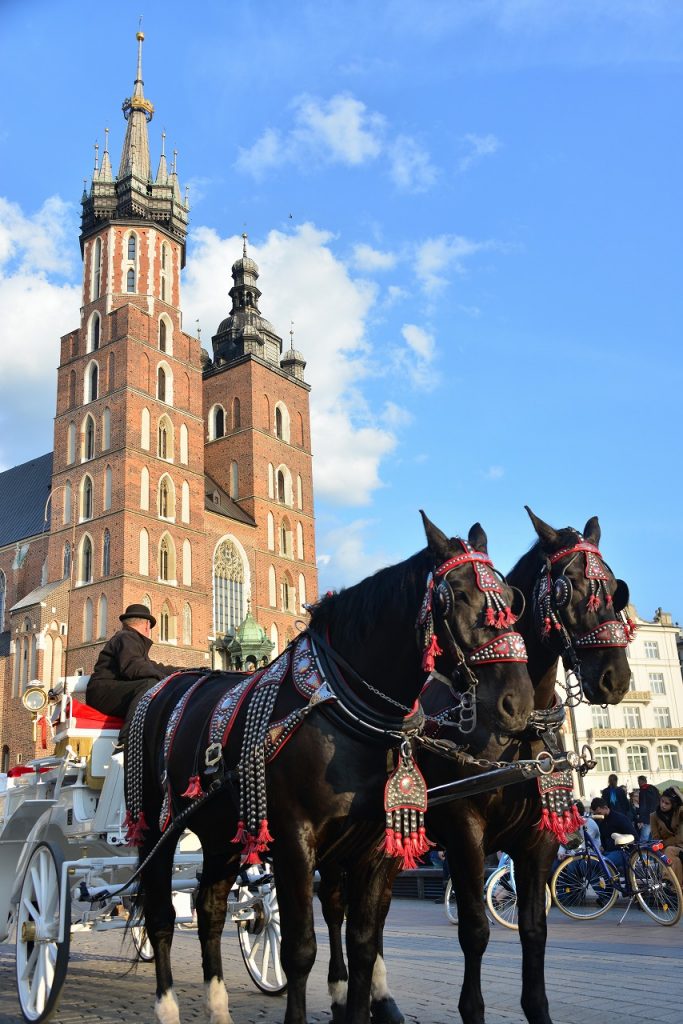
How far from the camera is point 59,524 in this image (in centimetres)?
3794

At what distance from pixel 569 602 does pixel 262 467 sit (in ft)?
131

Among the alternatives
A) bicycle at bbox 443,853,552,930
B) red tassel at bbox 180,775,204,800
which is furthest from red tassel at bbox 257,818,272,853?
bicycle at bbox 443,853,552,930

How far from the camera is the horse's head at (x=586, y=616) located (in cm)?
454

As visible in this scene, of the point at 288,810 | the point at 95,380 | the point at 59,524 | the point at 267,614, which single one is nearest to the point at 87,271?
the point at 95,380

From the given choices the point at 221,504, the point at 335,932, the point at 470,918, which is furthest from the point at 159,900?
the point at 221,504

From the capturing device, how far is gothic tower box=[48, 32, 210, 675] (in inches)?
1405

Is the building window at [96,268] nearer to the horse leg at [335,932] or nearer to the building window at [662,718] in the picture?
the building window at [662,718]

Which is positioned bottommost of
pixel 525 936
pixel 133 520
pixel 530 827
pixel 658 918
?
pixel 658 918

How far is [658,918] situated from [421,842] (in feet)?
21.8

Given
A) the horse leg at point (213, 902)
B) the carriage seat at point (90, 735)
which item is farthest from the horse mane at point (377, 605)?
the carriage seat at point (90, 735)

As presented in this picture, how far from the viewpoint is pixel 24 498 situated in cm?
4503

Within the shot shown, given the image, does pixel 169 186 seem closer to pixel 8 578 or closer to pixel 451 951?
pixel 8 578

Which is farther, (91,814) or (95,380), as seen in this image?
(95,380)

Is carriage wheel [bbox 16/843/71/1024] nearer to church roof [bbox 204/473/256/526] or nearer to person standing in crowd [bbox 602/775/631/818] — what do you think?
person standing in crowd [bbox 602/775/631/818]
